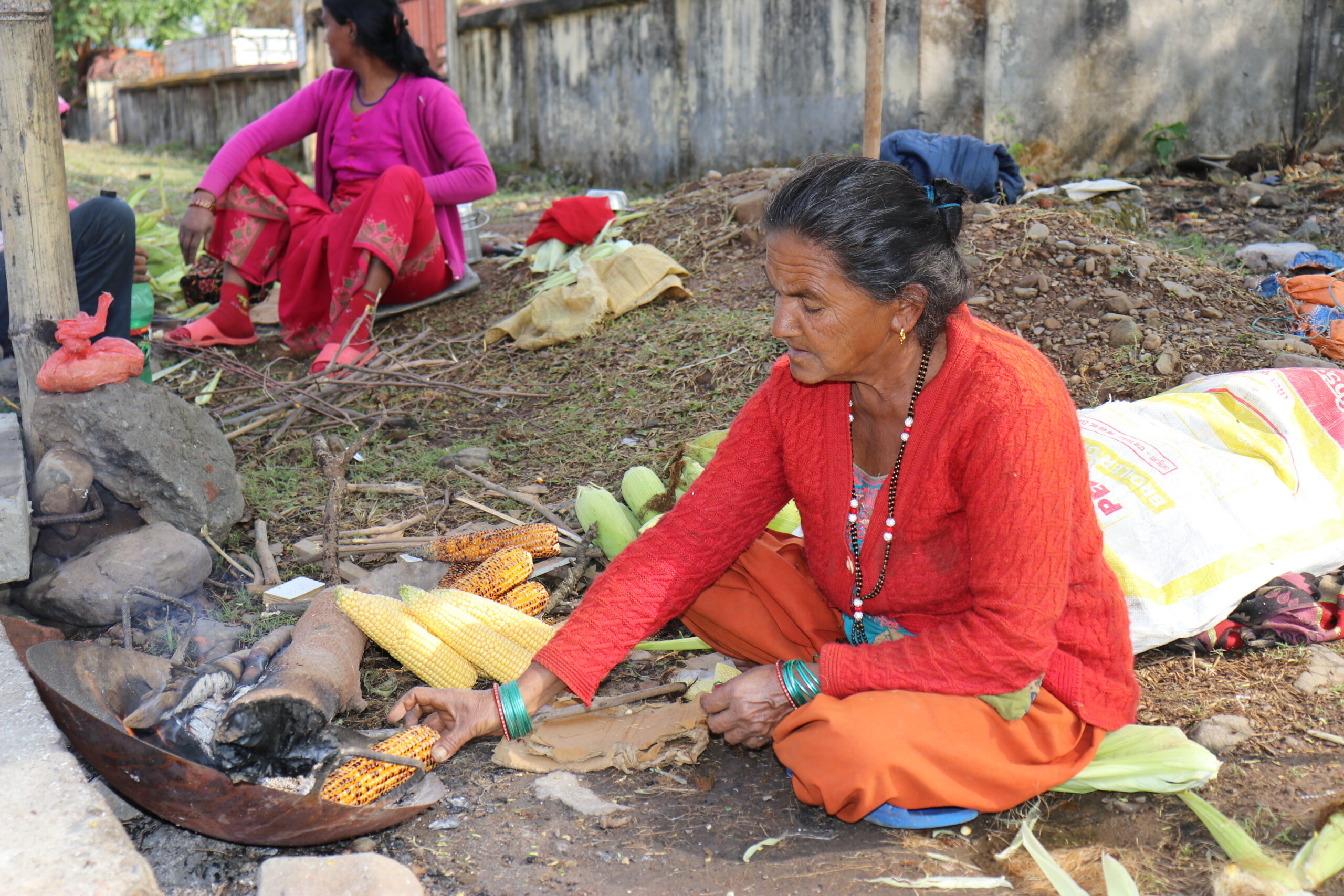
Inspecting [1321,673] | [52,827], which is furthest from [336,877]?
[1321,673]

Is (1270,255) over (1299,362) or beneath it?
over

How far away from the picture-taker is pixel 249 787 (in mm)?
1890

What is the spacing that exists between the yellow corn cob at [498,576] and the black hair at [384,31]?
11.6 ft

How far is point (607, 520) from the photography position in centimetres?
342

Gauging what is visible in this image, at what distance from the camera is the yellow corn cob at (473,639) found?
2.64 meters

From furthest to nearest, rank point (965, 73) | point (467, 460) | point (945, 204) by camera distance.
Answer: point (965, 73), point (467, 460), point (945, 204)

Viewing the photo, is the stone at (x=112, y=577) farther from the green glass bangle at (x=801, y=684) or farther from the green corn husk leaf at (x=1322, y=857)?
the green corn husk leaf at (x=1322, y=857)

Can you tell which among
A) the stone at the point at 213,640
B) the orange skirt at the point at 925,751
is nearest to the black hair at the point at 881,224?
the orange skirt at the point at 925,751

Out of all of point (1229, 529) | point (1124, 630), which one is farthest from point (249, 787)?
point (1229, 529)

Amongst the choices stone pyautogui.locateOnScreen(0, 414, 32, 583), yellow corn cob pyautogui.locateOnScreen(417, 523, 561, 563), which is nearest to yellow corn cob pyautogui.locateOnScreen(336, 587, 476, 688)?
yellow corn cob pyautogui.locateOnScreen(417, 523, 561, 563)

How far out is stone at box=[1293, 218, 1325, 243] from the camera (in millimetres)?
6023

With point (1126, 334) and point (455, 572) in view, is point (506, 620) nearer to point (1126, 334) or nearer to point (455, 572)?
point (455, 572)

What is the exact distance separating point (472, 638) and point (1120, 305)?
339cm

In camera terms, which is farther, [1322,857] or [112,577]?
[112,577]
